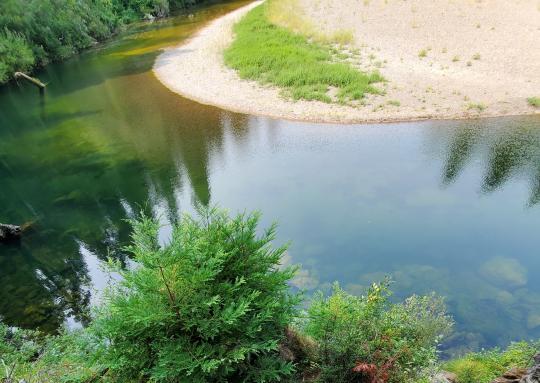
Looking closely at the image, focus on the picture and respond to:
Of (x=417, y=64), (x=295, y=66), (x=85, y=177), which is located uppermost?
(x=295, y=66)

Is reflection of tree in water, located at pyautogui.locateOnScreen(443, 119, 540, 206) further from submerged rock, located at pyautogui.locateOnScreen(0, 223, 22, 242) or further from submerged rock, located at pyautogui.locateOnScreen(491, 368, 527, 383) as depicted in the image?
submerged rock, located at pyautogui.locateOnScreen(0, 223, 22, 242)

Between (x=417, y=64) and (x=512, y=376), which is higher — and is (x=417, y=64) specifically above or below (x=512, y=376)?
above

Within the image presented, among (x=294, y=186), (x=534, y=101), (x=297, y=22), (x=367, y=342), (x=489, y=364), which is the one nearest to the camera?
(x=367, y=342)

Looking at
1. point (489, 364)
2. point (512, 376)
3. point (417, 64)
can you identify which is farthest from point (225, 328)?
point (417, 64)

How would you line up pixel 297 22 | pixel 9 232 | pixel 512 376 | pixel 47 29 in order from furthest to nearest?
pixel 47 29 → pixel 297 22 → pixel 9 232 → pixel 512 376

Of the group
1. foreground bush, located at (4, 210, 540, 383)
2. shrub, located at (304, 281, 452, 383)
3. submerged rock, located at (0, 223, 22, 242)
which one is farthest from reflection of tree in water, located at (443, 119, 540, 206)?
submerged rock, located at (0, 223, 22, 242)

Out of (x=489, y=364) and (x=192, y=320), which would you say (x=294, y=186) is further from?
(x=192, y=320)

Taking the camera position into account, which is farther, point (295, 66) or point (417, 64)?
point (295, 66)
